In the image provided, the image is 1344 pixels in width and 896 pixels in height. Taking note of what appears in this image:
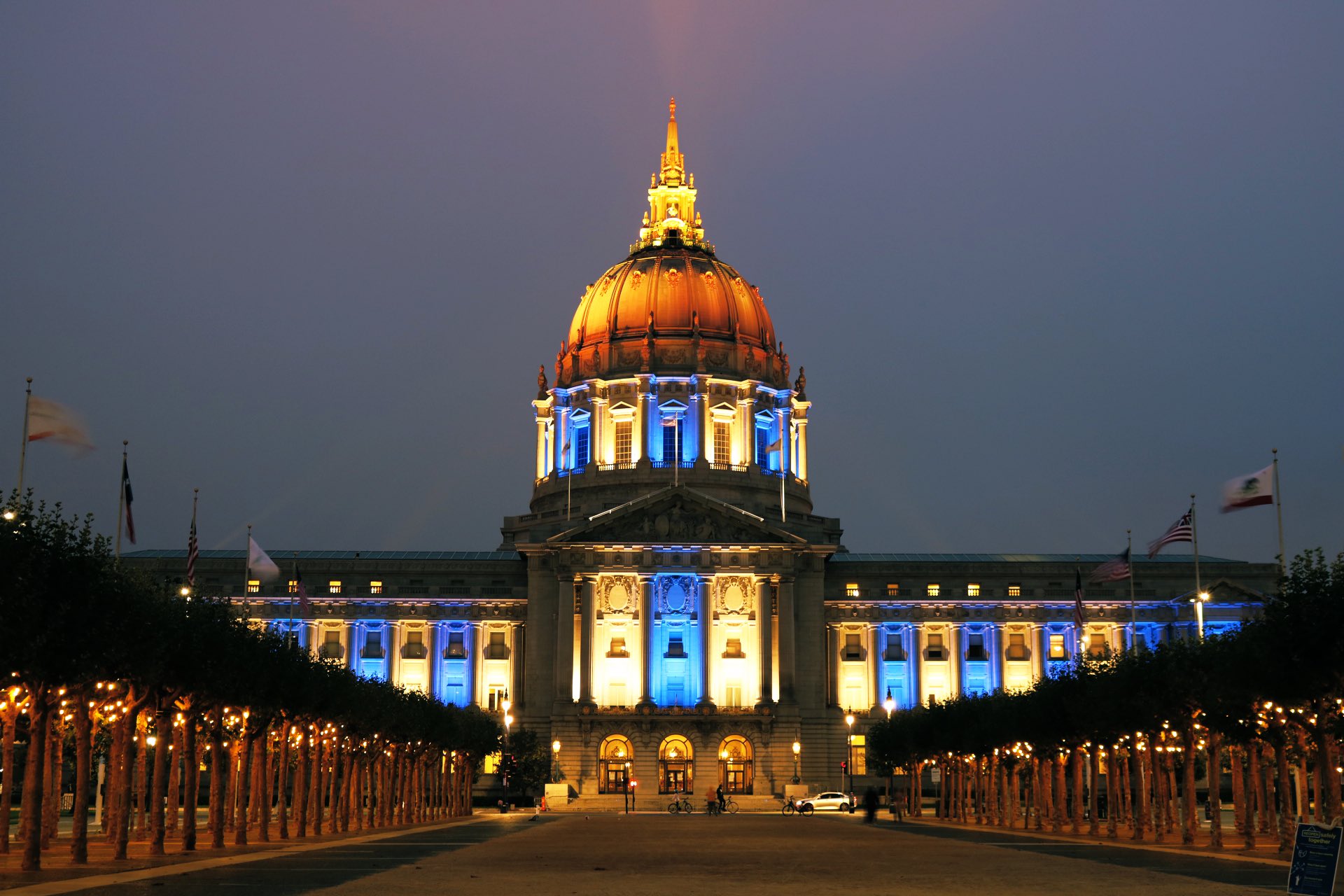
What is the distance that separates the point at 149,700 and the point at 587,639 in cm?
9979

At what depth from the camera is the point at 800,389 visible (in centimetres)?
19375

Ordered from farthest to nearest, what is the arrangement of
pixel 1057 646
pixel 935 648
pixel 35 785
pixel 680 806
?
pixel 1057 646 → pixel 935 648 → pixel 680 806 → pixel 35 785

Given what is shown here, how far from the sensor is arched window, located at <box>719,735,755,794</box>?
6093 inches

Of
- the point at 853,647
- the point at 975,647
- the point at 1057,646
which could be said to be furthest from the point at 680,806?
the point at 1057,646

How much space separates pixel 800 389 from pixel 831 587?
1189 inches

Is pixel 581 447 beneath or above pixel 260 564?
above

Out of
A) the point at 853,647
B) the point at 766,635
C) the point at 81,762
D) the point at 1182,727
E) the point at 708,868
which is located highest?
the point at 766,635

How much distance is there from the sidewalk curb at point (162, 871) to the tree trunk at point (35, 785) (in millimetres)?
2224

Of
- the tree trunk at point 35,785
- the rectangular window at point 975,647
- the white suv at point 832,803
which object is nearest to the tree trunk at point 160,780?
the tree trunk at point 35,785

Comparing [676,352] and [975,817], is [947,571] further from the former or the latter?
[975,817]

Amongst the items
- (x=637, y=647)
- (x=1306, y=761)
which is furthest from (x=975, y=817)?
(x=637, y=647)

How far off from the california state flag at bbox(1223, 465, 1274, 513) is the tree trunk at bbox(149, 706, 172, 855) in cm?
4643

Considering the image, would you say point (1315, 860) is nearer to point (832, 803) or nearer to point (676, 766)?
point (832, 803)

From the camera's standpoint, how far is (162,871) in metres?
47.2
